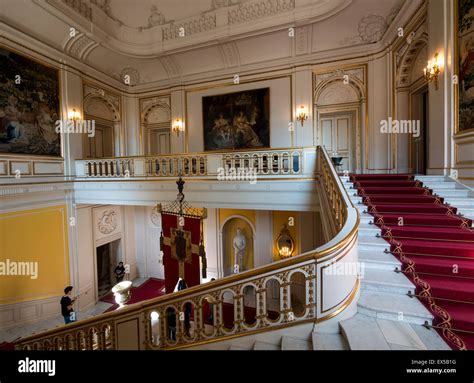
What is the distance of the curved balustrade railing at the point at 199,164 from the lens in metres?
5.31

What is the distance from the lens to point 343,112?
7781 millimetres

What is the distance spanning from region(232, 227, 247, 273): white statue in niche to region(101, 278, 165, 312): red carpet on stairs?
114 inches

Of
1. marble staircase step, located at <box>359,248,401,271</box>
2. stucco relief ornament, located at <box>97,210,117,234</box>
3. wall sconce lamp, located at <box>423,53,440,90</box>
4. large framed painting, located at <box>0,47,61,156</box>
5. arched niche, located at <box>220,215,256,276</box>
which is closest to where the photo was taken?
marble staircase step, located at <box>359,248,401,271</box>

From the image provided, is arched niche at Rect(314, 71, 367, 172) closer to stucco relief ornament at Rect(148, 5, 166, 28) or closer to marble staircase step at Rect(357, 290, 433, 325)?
stucco relief ornament at Rect(148, 5, 166, 28)

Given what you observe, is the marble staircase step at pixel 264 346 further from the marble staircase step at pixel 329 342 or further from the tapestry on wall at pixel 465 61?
the tapestry on wall at pixel 465 61

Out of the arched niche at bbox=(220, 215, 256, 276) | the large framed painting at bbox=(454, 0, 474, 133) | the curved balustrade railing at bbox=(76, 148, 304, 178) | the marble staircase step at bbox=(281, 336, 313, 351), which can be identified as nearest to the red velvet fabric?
the curved balustrade railing at bbox=(76, 148, 304, 178)

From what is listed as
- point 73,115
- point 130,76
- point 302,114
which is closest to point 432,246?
point 302,114

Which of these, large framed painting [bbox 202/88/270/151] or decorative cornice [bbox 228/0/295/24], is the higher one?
decorative cornice [bbox 228/0/295/24]

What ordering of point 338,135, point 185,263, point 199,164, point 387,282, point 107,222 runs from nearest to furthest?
point 387,282
point 185,263
point 199,164
point 338,135
point 107,222

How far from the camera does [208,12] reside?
7.35 m

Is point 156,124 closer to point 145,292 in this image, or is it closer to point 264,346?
point 145,292

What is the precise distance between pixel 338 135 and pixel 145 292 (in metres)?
9.17

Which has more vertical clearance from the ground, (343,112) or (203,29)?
(203,29)

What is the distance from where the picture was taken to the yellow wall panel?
5707 mm
